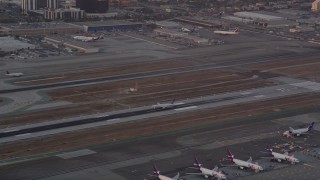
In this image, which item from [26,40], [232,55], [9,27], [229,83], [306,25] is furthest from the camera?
[306,25]

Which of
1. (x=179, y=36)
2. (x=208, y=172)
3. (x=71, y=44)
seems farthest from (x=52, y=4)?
(x=208, y=172)

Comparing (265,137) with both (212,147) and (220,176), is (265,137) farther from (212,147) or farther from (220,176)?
(220,176)

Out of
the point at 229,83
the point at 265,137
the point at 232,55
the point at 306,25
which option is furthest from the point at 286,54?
the point at 265,137

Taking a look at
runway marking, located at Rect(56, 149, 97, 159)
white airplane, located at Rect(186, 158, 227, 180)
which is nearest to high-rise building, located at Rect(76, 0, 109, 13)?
runway marking, located at Rect(56, 149, 97, 159)

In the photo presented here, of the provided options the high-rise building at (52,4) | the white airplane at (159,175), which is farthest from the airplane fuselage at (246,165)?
the high-rise building at (52,4)

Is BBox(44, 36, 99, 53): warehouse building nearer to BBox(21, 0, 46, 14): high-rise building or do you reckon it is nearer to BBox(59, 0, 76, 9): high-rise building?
BBox(21, 0, 46, 14): high-rise building
